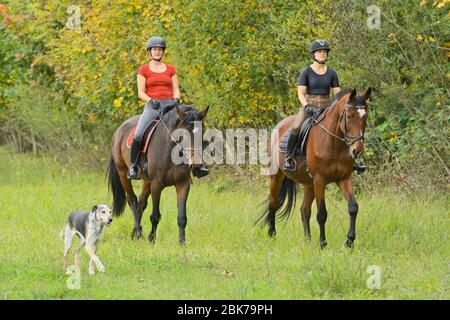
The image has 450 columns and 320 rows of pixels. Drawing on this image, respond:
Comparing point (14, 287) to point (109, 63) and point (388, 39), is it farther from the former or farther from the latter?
point (109, 63)

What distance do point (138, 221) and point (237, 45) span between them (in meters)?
6.90

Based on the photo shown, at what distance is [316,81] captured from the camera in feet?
43.0

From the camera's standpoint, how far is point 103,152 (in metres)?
27.2

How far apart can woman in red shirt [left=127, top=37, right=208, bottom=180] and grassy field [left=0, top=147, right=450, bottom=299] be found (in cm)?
149

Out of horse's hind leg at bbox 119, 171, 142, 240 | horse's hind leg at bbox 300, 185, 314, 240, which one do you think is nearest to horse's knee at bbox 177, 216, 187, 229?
horse's hind leg at bbox 119, 171, 142, 240

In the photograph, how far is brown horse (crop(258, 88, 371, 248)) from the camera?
1205cm

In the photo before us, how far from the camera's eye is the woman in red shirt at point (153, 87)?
Answer: 13.9m

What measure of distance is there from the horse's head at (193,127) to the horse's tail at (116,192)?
2.83 m

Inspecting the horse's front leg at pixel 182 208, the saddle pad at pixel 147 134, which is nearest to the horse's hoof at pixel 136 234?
the horse's front leg at pixel 182 208

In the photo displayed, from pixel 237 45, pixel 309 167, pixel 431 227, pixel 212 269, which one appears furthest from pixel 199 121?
pixel 237 45

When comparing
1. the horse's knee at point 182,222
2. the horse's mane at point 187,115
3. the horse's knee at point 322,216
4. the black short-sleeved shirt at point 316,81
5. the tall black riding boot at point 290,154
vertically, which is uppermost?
the black short-sleeved shirt at point 316,81

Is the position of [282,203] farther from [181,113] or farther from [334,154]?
[181,113]

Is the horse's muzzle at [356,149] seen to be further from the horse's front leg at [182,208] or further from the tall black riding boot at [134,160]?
the tall black riding boot at [134,160]

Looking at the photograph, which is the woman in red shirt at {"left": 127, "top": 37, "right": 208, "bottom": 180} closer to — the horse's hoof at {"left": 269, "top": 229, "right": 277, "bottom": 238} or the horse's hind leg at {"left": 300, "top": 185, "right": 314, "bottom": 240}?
the horse's hoof at {"left": 269, "top": 229, "right": 277, "bottom": 238}
